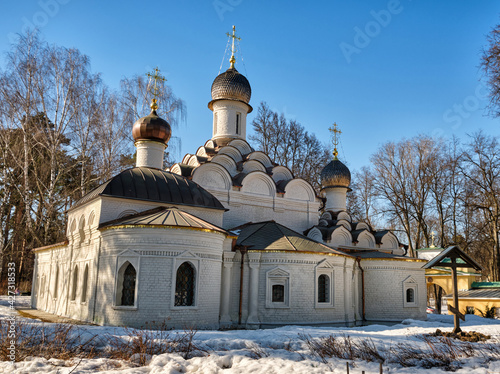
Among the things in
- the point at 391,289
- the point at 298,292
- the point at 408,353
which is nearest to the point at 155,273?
the point at 298,292

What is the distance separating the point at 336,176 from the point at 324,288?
7328 mm

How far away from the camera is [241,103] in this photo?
1811 centimetres

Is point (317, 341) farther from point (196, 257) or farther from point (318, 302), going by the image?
point (318, 302)

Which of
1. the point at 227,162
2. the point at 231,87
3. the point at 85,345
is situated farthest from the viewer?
the point at 231,87

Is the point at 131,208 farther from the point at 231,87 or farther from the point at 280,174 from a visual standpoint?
the point at 231,87

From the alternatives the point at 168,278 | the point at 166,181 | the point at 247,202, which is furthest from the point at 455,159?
the point at 168,278

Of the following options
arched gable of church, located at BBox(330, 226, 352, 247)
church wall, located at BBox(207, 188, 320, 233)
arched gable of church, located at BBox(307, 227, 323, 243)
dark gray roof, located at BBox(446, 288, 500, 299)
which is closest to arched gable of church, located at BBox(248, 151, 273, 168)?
church wall, located at BBox(207, 188, 320, 233)

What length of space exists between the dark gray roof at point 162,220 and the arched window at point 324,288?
383cm

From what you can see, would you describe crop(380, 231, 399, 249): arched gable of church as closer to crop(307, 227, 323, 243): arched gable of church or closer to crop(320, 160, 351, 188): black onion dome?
crop(320, 160, 351, 188): black onion dome

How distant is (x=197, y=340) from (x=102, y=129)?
1573cm

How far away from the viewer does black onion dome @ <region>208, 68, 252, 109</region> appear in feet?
58.8

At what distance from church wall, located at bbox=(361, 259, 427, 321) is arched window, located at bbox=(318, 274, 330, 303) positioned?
2.27 m

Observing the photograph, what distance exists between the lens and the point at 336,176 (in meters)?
19.0

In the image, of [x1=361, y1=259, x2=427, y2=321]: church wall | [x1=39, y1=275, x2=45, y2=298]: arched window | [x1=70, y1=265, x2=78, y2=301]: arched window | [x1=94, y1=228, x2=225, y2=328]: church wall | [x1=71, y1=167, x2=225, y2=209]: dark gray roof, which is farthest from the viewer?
[x1=39, y1=275, x2=45, y2=298]: arched window
